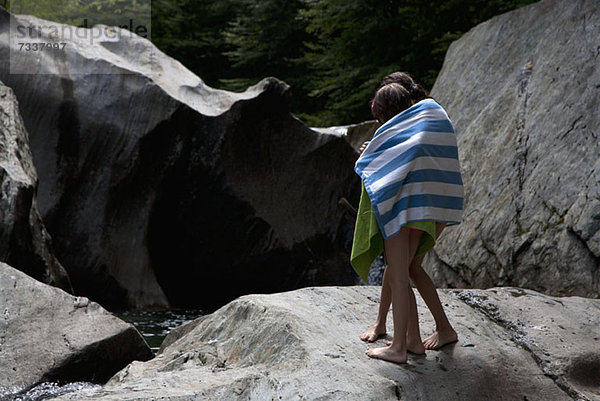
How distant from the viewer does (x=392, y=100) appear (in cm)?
334

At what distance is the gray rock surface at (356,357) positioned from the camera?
2.74 meters

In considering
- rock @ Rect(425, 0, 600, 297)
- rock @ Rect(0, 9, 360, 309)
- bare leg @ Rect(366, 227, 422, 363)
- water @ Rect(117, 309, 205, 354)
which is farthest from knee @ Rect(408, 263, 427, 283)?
rock @ Rect(0, 9, 360, 309)

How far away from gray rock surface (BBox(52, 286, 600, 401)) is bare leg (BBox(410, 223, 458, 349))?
2.4 inches

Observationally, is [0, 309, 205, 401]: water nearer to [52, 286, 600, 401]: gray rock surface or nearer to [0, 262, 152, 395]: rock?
[0, 262, 152, 395]: rock

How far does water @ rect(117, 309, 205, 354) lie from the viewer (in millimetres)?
6516

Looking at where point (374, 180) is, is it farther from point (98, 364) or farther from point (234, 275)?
point (234, 275)

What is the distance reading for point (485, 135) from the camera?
669 cm

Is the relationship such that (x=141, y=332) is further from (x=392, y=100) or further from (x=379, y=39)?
(x=379, y=39)

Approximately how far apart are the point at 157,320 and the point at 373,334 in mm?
4697

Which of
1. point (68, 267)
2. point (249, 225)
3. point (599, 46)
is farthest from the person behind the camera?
point (249, 225)

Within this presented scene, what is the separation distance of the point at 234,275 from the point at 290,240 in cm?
91

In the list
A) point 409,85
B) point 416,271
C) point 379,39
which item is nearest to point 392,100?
point 409,85

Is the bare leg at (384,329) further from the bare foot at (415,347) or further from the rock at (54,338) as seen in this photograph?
the rock at (54,338)

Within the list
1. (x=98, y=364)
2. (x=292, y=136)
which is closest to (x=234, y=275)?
(x=292, y=136)
